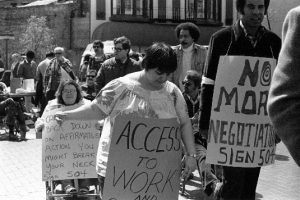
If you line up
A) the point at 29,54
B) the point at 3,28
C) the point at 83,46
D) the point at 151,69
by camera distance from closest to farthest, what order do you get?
1. the point at 151,69
2. the point at 29,54
3. the point at 83,46
4. the point at 3,28

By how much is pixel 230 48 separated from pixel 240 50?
0.23ft

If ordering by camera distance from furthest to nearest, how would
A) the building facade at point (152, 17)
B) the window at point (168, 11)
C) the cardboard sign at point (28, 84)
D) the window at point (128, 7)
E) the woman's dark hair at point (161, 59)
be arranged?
the window at point (128, 7), the window at point (168, 11), the building facade at point (152, 17), the cardboard sign at point (28, 84), the woman's dark hair at point (161, 59)

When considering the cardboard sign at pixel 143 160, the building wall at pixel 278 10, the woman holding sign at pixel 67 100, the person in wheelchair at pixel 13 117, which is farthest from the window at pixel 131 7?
the cardboard sign at pixel 143 160

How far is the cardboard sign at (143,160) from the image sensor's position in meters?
4.18

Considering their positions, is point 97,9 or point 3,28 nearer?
point 97,9

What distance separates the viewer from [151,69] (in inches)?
165

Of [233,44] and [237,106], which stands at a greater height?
[233,44]

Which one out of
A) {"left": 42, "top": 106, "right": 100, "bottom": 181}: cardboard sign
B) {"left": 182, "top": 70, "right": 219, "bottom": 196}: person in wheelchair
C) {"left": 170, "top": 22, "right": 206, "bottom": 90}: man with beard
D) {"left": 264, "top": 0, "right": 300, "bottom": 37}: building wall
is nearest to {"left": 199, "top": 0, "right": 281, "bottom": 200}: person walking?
{"left": 182, "top": 70, "right": 219, "bottom": 196}: person in wheelchair

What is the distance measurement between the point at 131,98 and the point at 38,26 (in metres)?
31.4

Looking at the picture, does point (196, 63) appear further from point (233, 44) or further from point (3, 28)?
point (3, 28)

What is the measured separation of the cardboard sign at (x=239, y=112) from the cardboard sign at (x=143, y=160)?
11.6 inches

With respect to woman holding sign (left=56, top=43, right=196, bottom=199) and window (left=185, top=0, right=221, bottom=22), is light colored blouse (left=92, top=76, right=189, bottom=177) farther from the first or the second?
window (left=185, top=0, right=221, bottom=22)

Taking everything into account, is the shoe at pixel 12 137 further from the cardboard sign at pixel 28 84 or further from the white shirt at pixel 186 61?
the white shirt at pixel 186 61

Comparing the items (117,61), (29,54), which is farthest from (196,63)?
(29,54)
